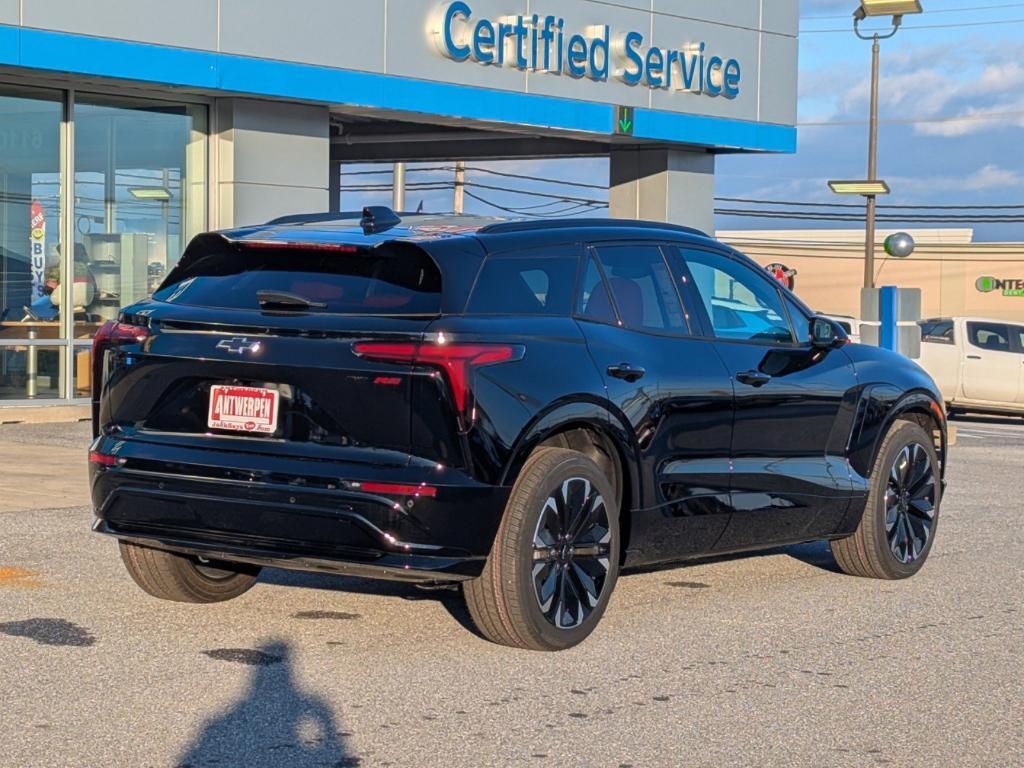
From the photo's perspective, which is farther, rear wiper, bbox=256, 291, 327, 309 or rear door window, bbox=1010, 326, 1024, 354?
rear door window, bbox=1010, 326, 1024, 354

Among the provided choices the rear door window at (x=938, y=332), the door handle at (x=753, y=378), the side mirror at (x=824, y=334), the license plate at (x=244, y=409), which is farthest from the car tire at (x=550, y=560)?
the rear door window at (x=938, y=332)

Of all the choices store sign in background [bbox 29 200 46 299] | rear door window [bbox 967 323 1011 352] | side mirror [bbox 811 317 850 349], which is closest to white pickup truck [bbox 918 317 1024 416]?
rear door window [bbox 967 323 1011 352]

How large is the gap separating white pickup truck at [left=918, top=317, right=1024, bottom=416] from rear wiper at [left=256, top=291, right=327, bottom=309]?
20.3 m

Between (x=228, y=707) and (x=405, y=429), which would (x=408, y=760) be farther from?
(x=405, y=429)

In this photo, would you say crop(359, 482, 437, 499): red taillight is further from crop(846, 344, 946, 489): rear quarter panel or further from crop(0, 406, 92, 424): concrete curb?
crop(0, 406, 92, 424): concrete curb

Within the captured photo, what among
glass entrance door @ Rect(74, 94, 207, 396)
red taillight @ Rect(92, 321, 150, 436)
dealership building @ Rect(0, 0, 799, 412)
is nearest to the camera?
red taillight @ Rect(92, 321, 150, 436)

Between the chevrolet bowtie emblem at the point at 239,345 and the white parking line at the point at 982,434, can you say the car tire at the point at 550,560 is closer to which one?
the chevrolet bowtie emblem at the point at 239,345

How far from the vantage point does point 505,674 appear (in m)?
6.30

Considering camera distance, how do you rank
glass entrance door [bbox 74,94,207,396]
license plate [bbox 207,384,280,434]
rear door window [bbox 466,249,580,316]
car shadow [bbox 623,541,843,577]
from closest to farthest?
license plate [bbox 207,384,280,434], rear door window [bbox 466,249,580,316], car shadow [bbox 623,541,843,577], glass entrance door [bbox 74,94,207,396]

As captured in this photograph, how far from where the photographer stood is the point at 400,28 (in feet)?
63.7

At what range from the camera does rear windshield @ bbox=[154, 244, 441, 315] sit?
6.55 meters

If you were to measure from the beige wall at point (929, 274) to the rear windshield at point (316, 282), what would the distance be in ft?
222

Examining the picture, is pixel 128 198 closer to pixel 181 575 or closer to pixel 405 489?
pixel 181 575

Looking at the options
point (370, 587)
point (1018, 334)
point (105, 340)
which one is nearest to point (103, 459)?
point (105, 340)
